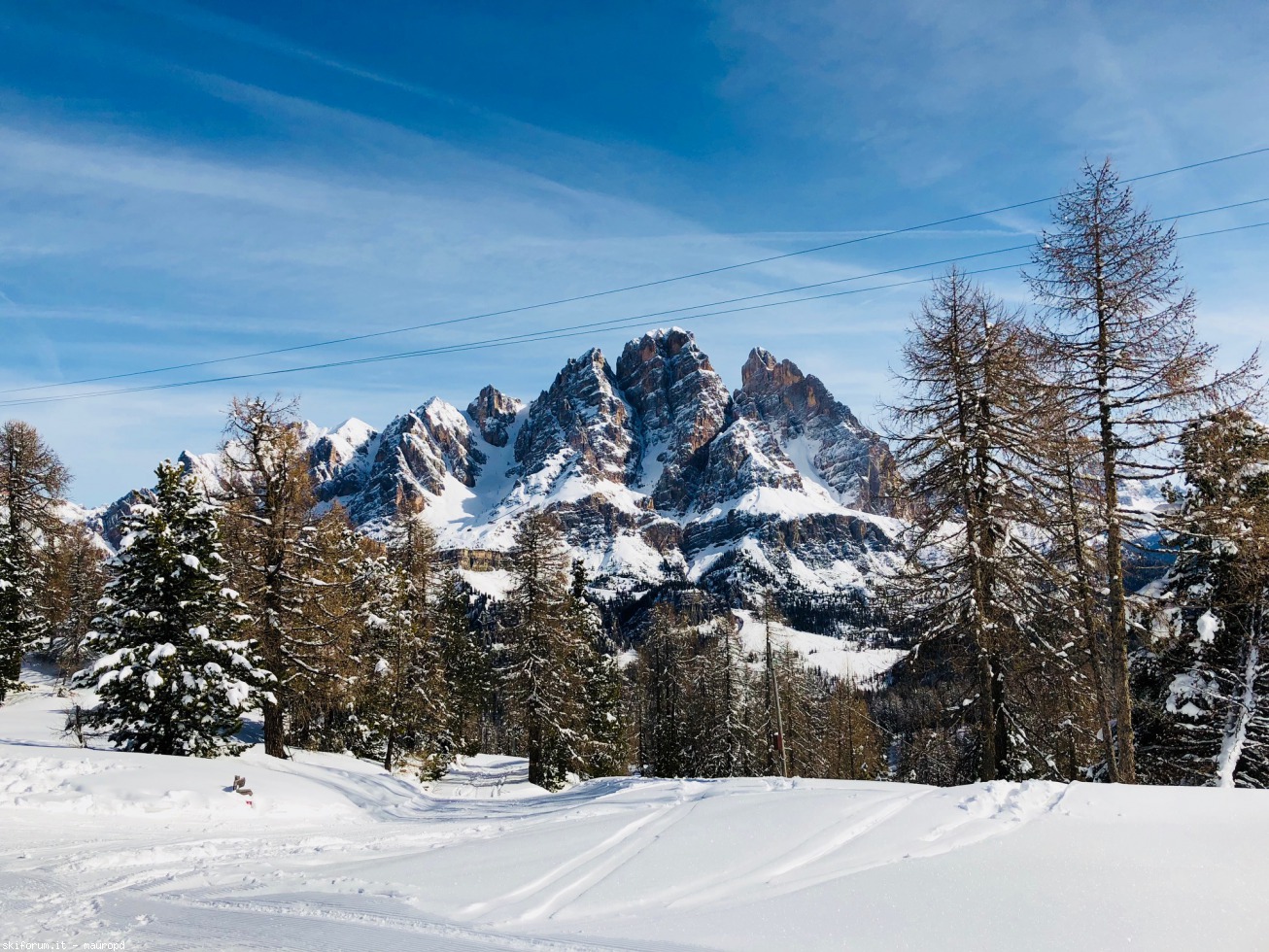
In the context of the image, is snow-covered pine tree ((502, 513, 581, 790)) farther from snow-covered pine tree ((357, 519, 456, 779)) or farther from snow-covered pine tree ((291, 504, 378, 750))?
snow-covered pine tree ((291, 504, 378, 750))

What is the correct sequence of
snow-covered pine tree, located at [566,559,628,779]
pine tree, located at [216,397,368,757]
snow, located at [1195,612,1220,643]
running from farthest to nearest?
snow-covered pine tree, located at [566,559,628,779] → pine tree, located at [216,397,368,757] → snow, located at [1195,612,1220,643]

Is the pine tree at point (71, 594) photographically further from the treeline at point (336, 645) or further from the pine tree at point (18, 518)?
the pine tree at point (18, 518)

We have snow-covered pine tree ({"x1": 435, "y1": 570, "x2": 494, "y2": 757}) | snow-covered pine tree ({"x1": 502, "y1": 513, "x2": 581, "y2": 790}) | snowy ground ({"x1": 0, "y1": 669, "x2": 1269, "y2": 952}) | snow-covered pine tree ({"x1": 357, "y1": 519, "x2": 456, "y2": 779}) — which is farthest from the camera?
snow-covered pine tree ({"x1": 435, "y1": 570, "x2": 494, "y2": 757})

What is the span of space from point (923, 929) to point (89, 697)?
34.2 m

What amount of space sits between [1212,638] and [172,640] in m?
23.0

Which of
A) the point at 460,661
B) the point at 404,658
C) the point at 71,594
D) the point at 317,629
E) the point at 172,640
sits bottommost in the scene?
the point at 460,661

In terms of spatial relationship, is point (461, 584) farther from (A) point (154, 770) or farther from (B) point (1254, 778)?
(B) point (1254, 778)

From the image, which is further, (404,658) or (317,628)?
(404,658)

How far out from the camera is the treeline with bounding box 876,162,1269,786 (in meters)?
12.3

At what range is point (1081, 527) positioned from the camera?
1260 centimetres

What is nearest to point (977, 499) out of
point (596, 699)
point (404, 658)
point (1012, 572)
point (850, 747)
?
point (1012, 572)

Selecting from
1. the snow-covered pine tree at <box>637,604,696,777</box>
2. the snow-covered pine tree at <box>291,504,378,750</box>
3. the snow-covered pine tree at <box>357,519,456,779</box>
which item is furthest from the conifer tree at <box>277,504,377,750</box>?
the snow-covered pine tree at <box>637,604,696,777</box>

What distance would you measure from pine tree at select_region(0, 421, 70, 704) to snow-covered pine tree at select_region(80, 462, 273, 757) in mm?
14293

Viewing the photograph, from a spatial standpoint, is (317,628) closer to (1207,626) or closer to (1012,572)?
(1012,572)
